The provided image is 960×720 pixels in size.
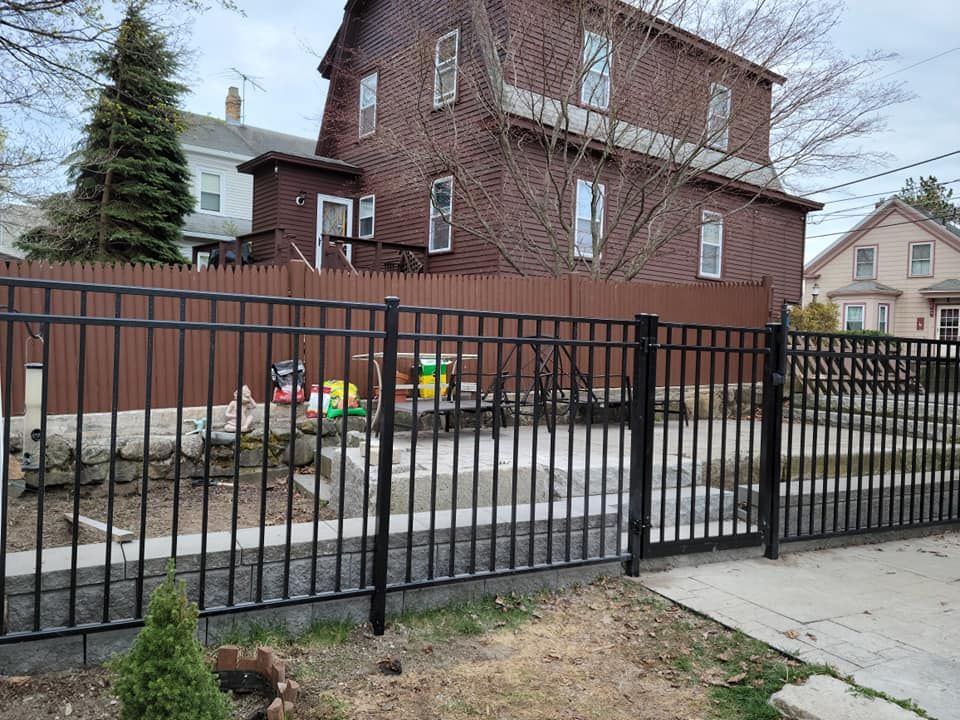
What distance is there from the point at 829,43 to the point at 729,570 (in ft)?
28.5

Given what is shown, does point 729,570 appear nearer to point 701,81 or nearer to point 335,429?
point 335,429

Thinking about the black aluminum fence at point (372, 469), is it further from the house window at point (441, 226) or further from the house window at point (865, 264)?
the house window at point (865, 264)

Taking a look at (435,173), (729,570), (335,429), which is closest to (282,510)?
A: (335,429)

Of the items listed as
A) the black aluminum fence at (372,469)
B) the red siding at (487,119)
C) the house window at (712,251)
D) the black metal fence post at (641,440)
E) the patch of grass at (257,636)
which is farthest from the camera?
the house window at (712,251)

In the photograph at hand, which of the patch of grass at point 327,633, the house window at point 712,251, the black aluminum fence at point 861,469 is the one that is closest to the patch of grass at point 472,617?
the patch of grass at point 327,633

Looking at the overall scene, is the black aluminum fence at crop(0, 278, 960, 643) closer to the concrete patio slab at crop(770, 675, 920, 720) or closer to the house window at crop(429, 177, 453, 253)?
the concrete patio slab at crop(770, 675, 920, 720)

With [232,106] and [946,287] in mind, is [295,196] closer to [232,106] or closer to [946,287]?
[232,106]

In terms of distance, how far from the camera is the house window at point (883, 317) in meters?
26.9

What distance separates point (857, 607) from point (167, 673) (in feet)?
11.6

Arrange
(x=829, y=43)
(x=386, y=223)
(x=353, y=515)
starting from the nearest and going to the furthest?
(x=353, y=515), (x=829, y=43), (x=386, y=223)

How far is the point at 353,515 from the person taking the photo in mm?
4918

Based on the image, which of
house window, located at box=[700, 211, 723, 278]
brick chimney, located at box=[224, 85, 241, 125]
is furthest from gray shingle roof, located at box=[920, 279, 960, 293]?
brick chimney, located at box=[224, 85, 241, 125]

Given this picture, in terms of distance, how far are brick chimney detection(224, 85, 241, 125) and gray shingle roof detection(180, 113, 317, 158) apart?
0.49 meters

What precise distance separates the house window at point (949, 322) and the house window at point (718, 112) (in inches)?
780
